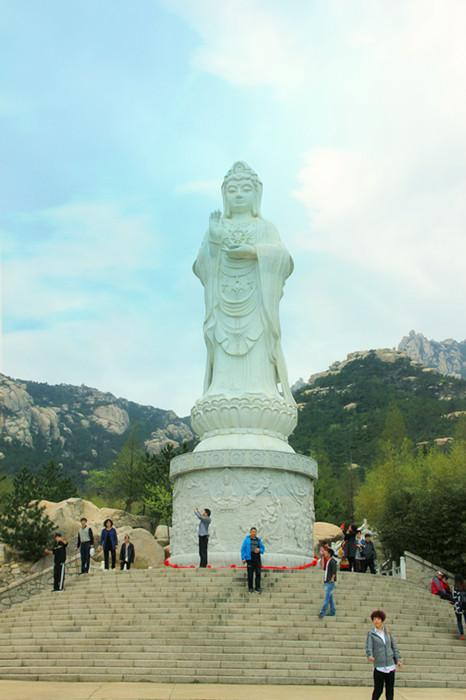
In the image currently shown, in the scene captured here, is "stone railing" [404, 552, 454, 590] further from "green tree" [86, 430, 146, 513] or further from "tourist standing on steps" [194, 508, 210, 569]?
"green tree" [86, 430, 146, 513]

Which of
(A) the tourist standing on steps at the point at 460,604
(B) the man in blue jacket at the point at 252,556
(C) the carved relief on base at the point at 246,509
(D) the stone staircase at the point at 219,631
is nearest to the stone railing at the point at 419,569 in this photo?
(C) the carved relief on base at the point at 246,509

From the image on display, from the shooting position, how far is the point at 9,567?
74.0ft

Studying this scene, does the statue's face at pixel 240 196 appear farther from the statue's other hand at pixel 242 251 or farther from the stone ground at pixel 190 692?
the stone ground at pixel 190 692

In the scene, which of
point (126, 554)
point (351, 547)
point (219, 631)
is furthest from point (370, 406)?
point (219, 631)

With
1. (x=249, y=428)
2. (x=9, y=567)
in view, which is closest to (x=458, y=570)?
(x=249, y=428)

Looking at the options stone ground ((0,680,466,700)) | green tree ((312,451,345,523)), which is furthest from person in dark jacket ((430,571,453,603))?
green tree ((312,451,345,523))

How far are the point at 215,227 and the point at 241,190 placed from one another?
3.76ft

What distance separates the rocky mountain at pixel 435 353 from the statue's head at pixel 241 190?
325 ft

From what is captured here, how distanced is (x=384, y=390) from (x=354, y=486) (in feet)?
80.0

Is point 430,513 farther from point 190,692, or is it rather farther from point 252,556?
point 190,692

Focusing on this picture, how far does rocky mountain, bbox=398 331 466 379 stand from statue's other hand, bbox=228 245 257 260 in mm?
99688

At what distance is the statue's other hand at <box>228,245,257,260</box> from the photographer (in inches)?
686

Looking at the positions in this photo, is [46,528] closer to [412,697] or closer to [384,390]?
[412,697]

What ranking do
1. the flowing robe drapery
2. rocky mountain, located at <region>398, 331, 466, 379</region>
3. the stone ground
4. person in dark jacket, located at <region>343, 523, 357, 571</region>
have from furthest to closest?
rocky mountain, located at <region>398, 331, 466, 379</region>
the flowing robe drapery
person in dark jacket, located at <region>343, 523, 357, 571</region>
the stone ground
